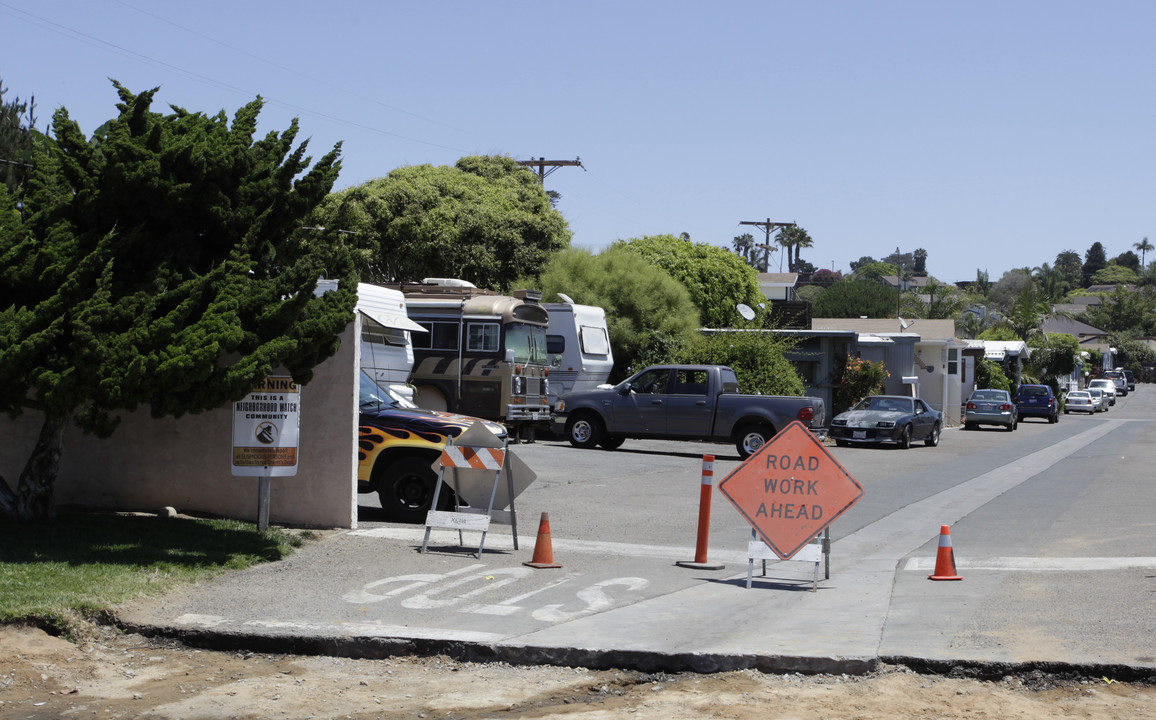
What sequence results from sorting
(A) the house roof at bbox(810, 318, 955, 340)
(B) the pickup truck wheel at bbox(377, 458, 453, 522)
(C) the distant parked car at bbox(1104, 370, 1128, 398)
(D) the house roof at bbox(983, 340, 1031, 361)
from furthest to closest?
(C) the distant parked car at bbox(1104, 370, 1128, 398), (D) the house roof at bbox(983, 340, 1031, 361), (A) the house roof at bbox(810, 318, 955, 340), (B) the pickup truck wheel at bbox(377, 458, 453, 522)

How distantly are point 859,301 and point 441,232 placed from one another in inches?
1506

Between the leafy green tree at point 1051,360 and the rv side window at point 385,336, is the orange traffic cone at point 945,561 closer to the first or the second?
the rv side window at point 385,336

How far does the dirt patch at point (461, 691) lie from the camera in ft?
19.9

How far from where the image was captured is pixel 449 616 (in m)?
8.20

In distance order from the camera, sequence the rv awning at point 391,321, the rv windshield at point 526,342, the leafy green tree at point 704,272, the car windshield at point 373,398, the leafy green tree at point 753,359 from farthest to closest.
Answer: the leafy green tree at point 704,272 < the leafy green tree at point 753,359 < the rv windshield at point 526,342 < the rv awning at point 391,321 < the car windshield at point 373,398

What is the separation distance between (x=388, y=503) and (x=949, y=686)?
7735 mm

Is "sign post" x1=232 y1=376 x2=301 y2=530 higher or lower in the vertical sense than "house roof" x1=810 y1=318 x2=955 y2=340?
lower

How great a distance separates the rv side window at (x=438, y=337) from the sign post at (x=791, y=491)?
14849 millimetres

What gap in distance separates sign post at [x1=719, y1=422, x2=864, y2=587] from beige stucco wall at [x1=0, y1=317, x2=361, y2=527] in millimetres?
4085

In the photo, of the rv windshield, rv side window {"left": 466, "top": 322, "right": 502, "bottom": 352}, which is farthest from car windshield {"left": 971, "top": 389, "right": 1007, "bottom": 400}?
rv side window {"left": 466, "top": 322, "right": 502, "bottom": 352}

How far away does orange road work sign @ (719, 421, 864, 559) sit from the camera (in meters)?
9.96

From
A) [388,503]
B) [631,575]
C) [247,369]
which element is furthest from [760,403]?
[247,369]

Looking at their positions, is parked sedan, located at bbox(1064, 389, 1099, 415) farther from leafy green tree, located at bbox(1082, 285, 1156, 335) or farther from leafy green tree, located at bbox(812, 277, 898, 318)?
leafy green tree, located at bbox(1082, 285, 1156, 335)

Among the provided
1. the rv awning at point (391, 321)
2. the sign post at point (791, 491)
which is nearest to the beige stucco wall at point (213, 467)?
the sign post at point (791, 491)
